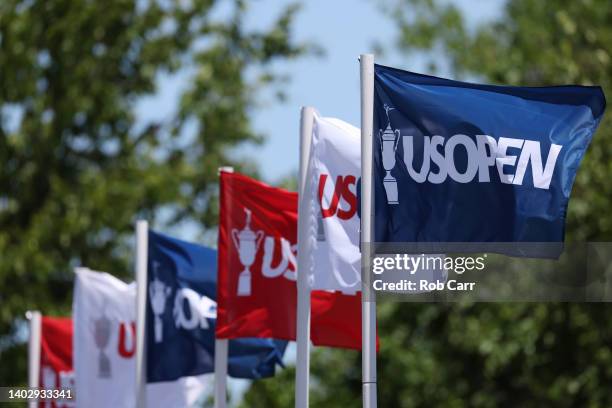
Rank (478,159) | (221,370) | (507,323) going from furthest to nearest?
1. (507,323)
2. (221,370)
3. (478,159)

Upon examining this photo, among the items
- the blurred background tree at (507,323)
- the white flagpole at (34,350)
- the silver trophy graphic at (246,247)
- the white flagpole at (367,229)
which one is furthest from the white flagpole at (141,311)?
the blurred background tree at (507,323)

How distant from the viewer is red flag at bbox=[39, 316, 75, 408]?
21484 millimetres

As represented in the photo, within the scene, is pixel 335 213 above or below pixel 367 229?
above

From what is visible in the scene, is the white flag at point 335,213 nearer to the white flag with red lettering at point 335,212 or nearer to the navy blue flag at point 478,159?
the white flag with red lettering at point 335,212

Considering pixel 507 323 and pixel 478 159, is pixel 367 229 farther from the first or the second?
pixel 507 323

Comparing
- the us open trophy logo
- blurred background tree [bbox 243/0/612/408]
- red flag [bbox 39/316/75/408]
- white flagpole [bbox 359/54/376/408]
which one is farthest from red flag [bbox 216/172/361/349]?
blurred background tree [bbox 243/0/612/408]

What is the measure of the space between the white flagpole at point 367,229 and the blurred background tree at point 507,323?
12872 millimetres

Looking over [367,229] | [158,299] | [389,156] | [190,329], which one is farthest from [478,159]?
[158,299]

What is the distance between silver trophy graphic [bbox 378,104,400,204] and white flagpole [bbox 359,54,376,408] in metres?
0.12

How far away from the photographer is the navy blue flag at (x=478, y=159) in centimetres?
1220

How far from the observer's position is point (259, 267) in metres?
15.7

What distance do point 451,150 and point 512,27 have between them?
35281mm

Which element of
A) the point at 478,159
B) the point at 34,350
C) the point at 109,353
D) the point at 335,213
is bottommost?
the point at 109,353

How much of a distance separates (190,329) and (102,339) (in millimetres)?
2086
